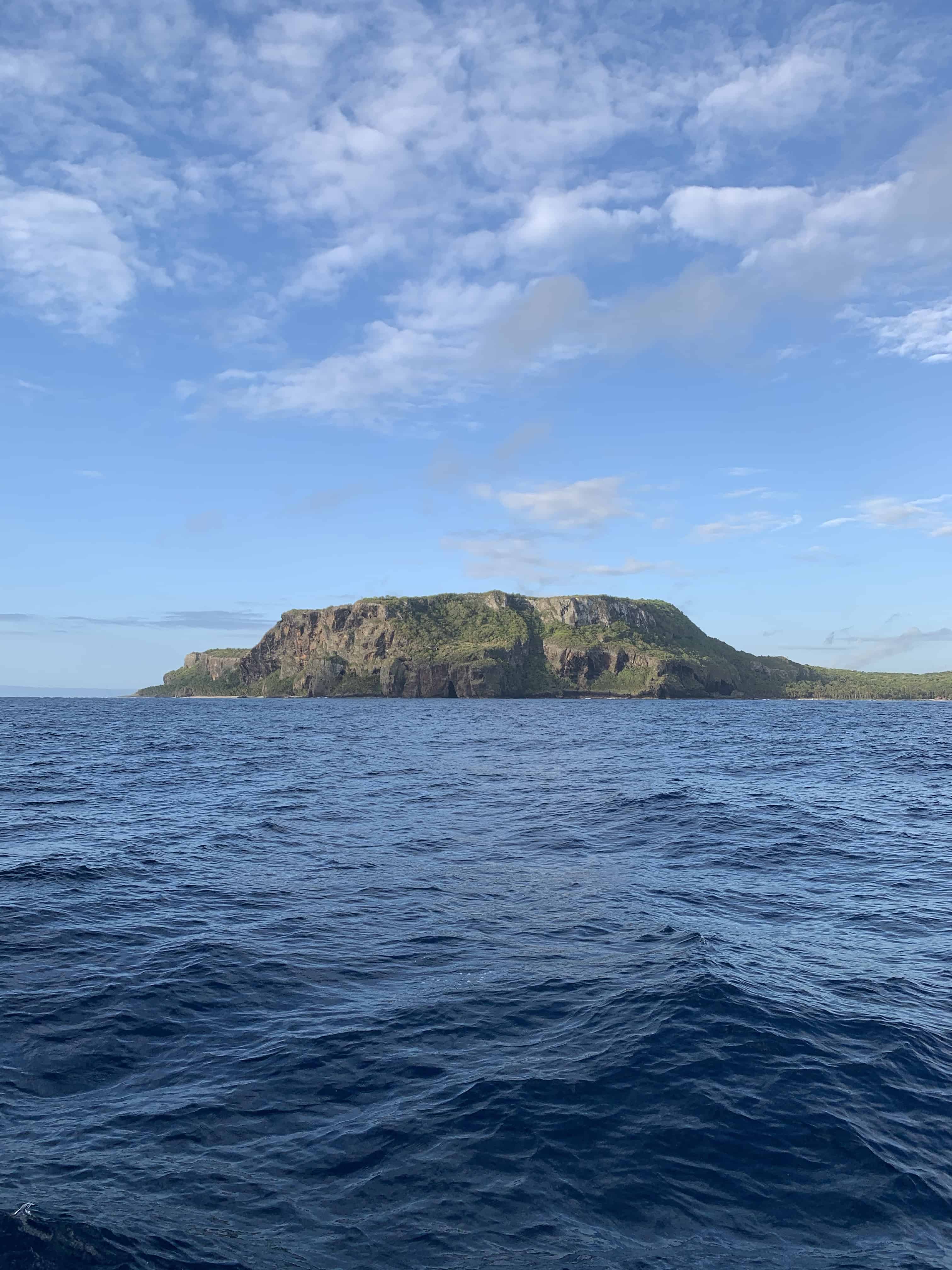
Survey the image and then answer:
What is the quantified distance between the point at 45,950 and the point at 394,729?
3312 inches

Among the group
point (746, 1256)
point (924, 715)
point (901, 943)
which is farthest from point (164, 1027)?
point (924, 715)

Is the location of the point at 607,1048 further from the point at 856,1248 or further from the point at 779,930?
the point at 779,930

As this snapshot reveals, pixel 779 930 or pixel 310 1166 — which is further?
pixel 779 930

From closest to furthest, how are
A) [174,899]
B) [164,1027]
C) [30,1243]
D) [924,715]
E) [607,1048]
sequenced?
[30,1243], [607,1048], [164,1027], [174,899], [924,715]

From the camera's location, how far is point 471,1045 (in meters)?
11.9

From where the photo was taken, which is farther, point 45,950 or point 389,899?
point 389,899

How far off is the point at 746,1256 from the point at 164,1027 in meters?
9.40

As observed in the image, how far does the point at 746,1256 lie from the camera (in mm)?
7676

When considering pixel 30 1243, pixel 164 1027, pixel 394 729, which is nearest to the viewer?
pixel 30 1243

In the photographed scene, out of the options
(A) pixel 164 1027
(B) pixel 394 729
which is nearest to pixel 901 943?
(A) pixel 164 1027

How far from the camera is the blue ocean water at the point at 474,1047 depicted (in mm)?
8023

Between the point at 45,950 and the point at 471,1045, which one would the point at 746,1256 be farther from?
the point at 45,950

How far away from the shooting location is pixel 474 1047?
38.9ft

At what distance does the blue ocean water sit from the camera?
802 centimetres
